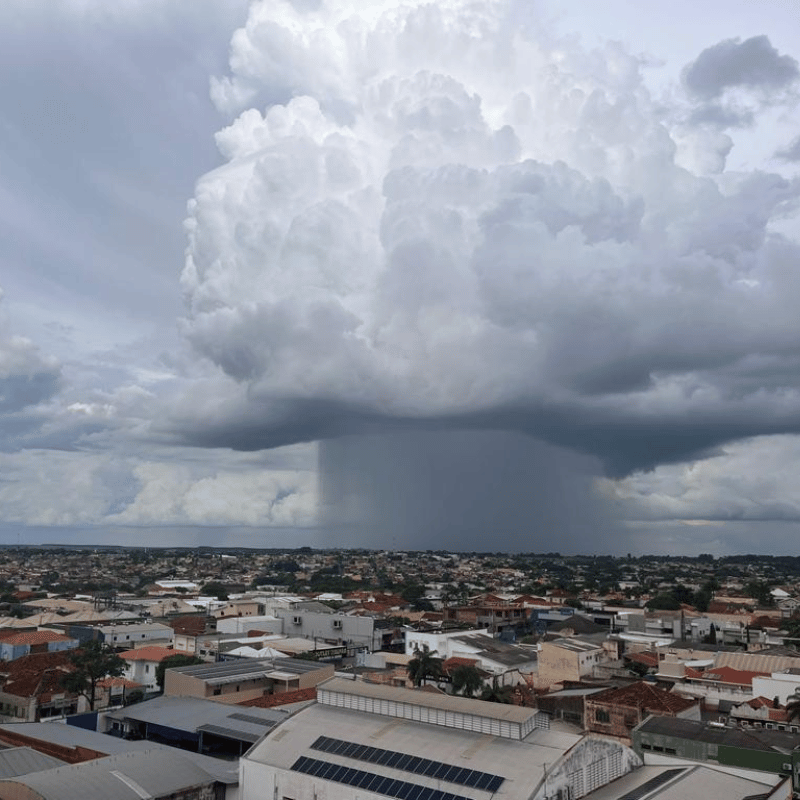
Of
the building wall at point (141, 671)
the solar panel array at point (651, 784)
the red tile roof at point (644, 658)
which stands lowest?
the building wall at point (141, 671)

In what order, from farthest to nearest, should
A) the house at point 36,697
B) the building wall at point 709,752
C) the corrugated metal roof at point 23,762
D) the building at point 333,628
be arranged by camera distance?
the building at point 333,628
the house at point 36,697
the building wall at point 709,752
the corrugated metal roof at point 23,762

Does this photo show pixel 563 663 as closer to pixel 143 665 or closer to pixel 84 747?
pixel 143 665

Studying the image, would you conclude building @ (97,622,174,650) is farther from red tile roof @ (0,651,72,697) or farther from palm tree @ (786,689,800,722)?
palm tree @ (786,689,800,722)

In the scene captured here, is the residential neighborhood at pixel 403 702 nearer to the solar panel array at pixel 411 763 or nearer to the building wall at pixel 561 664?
the solar panel array at pixel 411 763

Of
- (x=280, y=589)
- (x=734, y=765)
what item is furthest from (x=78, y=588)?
(x=734, y=765)

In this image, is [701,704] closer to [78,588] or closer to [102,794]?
[102,794]

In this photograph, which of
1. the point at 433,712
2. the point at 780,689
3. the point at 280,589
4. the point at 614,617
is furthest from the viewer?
the point at 280,589

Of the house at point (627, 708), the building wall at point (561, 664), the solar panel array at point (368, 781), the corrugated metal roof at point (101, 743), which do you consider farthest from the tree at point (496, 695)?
the solar panel array at point (368, 781)
